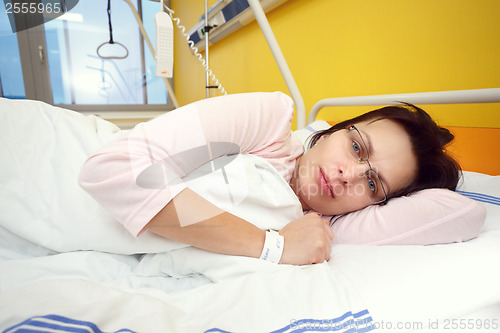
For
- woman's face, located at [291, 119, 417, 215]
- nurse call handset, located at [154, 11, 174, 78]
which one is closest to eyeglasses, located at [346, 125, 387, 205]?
woman's face, located at [291, 119, 417, 215]

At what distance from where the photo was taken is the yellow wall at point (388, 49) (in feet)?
2.93

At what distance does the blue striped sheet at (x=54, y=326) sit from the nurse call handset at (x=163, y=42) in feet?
4.86

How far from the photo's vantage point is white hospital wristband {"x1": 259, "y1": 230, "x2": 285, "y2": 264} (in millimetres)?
556

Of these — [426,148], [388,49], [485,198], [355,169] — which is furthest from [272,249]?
[388,49]

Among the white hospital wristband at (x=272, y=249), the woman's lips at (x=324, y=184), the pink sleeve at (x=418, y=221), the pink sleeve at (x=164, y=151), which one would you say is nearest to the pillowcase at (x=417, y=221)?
the pink sleeve at (x=418, y=221)

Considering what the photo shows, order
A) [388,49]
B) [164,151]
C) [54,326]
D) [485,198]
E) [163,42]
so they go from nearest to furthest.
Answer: [54,326] → [164,151] → [485,198] → [388,49] → [163,42]

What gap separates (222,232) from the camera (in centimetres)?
52

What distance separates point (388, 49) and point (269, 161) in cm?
85

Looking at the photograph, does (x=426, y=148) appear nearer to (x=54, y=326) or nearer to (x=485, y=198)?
(x=485, y=198)

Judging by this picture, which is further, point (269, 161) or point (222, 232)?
point (269, 161)

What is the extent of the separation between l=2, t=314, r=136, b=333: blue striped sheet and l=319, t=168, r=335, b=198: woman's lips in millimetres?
528

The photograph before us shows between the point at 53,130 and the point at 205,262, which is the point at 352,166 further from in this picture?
the point at 53,130

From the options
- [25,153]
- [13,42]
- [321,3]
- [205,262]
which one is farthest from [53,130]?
[13,42]

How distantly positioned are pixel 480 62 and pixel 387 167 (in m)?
0.55
